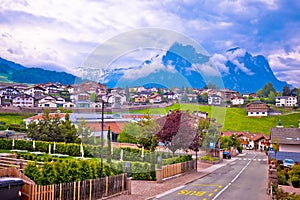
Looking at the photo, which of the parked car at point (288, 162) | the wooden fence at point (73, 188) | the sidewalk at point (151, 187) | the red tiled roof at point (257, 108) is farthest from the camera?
the red tiled roof at point (257, 108)

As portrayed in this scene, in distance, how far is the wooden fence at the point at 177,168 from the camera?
78.0 feet

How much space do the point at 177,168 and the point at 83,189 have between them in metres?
12.7

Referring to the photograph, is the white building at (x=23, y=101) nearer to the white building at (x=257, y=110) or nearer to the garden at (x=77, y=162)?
the garden at (x=77, y=162)

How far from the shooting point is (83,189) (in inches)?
571

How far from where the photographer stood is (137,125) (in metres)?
Answer: 17.2

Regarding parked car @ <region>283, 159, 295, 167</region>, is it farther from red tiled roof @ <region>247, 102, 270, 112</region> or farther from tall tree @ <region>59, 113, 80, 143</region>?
red tiled roof @ <region>247, 102, 270, 112</region>

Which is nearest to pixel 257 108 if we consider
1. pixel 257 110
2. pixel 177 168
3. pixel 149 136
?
pixel 257 110

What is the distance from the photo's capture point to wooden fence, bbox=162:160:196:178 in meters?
23.8

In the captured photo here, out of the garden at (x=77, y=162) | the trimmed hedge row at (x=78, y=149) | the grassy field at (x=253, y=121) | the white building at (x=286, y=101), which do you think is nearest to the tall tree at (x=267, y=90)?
the white building at (x=286, y=101)

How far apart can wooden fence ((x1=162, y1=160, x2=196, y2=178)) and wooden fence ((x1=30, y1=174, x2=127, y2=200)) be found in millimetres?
6344

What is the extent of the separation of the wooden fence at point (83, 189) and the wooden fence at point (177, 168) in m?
6.34

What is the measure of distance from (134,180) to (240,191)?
7.51 metres

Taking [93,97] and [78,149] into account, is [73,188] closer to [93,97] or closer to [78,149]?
[93,97]

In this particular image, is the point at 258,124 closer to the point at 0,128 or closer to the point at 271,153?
the point at 271,153
